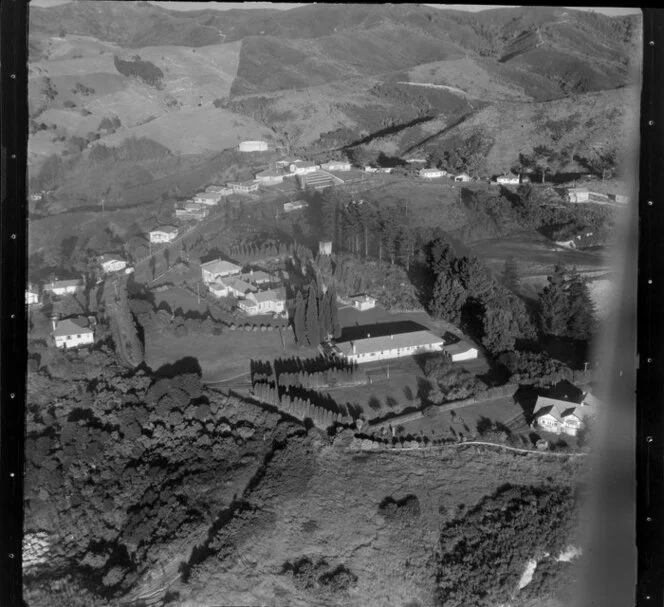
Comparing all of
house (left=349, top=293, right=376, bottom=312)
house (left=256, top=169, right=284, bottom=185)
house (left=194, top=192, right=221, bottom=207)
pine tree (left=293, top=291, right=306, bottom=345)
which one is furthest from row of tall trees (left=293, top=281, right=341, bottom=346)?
house (left=256, top=169, right=284, bottom=185)

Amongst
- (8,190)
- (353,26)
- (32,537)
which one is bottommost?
(32,537)

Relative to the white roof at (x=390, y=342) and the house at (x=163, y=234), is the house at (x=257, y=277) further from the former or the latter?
the white roof at (x=390, y=342)

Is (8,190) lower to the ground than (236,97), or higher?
lower

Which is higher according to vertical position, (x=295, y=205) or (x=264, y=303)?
(x=295, y=205)

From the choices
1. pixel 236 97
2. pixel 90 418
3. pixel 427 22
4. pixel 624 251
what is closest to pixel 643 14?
pixel 624 251

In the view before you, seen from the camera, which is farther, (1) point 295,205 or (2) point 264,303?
(1) point 295,205

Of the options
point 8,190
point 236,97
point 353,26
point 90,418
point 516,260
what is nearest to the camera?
point 8,190

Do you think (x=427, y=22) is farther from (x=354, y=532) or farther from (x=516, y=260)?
(x=354, y=532)

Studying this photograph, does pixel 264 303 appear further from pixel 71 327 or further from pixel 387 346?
pixel 71 327

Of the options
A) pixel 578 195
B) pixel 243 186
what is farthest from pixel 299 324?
pixel 578 195
